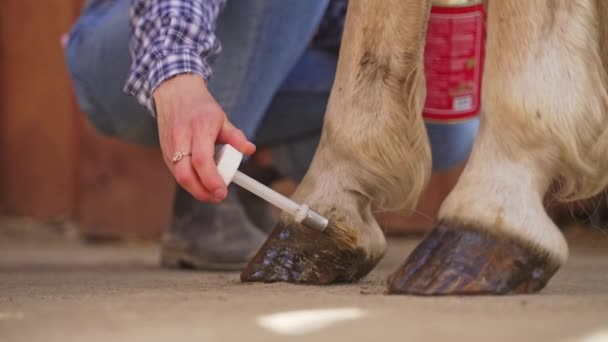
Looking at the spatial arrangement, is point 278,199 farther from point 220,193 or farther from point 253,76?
point 253,76

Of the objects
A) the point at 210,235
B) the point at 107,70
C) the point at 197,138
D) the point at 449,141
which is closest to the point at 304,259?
the point at 197,138

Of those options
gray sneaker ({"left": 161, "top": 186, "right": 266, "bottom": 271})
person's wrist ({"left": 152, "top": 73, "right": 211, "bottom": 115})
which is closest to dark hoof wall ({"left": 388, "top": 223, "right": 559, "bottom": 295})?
person's wrist ({"left": 152, "top": 73, "right": 211, "bottom": 115})

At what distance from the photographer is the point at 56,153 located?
2803 mm

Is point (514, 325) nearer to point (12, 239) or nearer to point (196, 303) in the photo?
point (196, 303)

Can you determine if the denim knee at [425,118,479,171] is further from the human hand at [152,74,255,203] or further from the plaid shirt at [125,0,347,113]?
the human hand at [152,74,255,203]

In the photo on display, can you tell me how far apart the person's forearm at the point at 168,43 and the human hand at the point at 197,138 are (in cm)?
6

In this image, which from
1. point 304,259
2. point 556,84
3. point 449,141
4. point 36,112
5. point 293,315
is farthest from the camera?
point 36,112

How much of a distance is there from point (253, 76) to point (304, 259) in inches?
23.9

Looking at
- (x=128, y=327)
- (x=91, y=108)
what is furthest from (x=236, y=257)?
(x=128, y=327)

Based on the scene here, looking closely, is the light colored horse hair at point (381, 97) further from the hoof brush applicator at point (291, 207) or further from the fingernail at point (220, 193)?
the fingernail at point (220, 193)

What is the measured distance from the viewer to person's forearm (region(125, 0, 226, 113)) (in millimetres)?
1135

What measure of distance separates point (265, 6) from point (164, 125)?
1.84 feet

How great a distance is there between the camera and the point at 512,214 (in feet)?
2.95

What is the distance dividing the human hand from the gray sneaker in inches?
21.7
